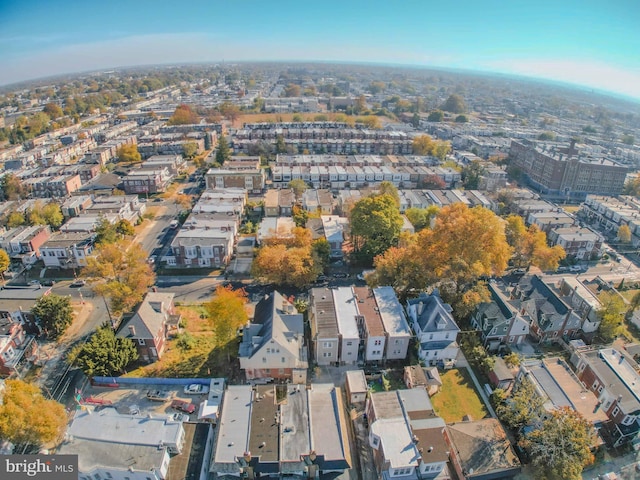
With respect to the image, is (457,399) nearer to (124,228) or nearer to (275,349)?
(275,349)

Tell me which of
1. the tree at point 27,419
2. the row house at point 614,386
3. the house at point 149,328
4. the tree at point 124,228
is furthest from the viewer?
the tree at point 124,228

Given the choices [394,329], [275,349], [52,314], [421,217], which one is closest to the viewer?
[275,349]

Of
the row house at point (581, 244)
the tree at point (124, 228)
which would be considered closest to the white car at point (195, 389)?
the tree at point (124, 228)

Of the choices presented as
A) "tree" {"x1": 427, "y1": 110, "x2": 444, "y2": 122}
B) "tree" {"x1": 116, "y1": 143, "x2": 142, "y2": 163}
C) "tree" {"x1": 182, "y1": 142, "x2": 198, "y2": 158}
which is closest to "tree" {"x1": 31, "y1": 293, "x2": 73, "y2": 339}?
"tree" {"x1": 116, "y1": 143, "x2": 142, "y2": 163}

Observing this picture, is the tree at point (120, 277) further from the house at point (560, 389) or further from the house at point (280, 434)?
the house at point (560, 389)

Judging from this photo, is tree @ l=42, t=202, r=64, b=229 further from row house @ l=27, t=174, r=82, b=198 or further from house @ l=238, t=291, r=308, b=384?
house @ l=238, t=291, r=308, b=384

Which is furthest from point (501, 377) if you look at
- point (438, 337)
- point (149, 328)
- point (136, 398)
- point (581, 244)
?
point (581, 244)

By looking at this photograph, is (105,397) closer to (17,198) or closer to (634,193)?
(17,198)
